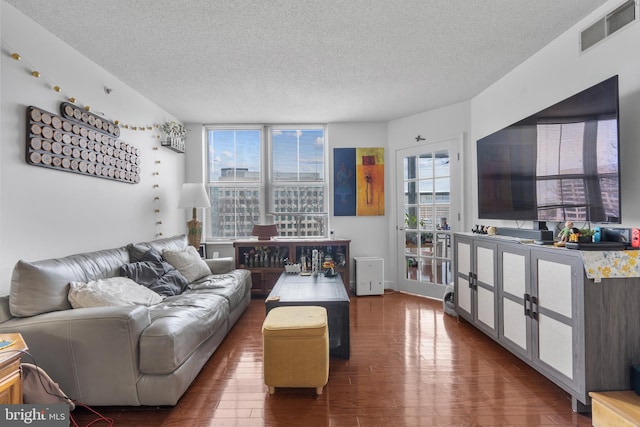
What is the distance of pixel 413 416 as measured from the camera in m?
1.84

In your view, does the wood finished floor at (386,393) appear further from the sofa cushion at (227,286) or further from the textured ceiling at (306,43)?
the textured ceiling at (306,43)

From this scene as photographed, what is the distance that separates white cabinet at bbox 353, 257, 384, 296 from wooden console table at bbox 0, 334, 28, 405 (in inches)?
144

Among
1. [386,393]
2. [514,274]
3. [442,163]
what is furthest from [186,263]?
[442,163]

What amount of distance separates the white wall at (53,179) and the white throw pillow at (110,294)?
42cm

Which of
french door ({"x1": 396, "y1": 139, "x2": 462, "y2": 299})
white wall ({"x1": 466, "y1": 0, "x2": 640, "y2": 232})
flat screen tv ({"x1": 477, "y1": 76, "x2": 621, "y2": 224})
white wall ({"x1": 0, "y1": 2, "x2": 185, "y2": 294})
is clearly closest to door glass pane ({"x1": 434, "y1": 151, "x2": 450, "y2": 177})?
french door ({"x1": 396, "y1": 139, "x2": 462, "y2": 299})

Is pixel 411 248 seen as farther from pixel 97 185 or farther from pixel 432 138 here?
pixel 97 185

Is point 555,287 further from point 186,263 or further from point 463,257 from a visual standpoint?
point 186,263

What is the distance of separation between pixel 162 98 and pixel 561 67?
4071 millimetres

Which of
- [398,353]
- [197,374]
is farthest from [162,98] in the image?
[398,353]

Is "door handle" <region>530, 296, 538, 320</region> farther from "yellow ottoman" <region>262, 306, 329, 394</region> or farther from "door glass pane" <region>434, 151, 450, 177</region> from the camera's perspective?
A: "door glass pane" <region>434, 151, 450, 177</region>

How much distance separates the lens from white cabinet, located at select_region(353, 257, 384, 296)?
4512mm

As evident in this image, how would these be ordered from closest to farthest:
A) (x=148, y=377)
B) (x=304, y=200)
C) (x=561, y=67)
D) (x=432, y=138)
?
(x=148, y=377) < (x=561, y=67) < (x=432, y=138) < (x=304, y=200)

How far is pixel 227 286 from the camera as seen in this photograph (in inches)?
128

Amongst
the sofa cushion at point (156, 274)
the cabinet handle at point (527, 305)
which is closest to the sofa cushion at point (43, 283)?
the sofa cushion at point (156, 274)
